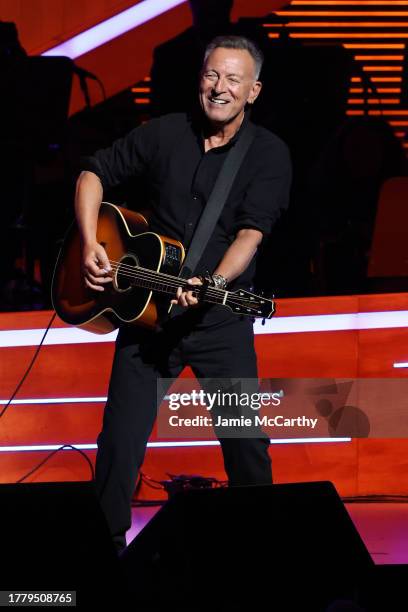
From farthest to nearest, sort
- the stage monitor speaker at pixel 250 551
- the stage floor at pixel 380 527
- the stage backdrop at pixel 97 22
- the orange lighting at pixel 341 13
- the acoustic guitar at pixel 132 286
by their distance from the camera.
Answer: the orange lighting at pixel 341 13
the stage backdrop at pixel 97 22
the stage floor at pixel 380 527
the acoustic guitar at pixel 132 286
the stage monitor speaker at pixel 250 551

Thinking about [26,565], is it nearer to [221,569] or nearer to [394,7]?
[221,569]

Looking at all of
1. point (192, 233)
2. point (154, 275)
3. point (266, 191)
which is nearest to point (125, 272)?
point (154, 275)

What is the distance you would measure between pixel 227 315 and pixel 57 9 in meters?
4.35

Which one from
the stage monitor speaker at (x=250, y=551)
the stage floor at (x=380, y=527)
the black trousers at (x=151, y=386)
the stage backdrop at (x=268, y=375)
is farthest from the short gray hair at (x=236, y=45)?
the stage floor at (x=380, y=527)

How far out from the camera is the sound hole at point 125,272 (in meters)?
4.05

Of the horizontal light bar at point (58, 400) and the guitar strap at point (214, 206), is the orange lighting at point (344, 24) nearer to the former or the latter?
the horizontal light bar at point (58, 400)

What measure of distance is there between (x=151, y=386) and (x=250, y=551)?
137cm

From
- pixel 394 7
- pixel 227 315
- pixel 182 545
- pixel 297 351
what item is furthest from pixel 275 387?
pixel 394 7

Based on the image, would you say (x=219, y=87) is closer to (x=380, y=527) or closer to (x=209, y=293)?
(x=209, y=293)

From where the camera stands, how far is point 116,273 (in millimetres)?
4074

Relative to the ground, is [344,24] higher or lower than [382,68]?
higher

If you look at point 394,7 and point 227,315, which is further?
point 394,7

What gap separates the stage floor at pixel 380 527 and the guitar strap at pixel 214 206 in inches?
55.7

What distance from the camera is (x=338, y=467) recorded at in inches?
219
